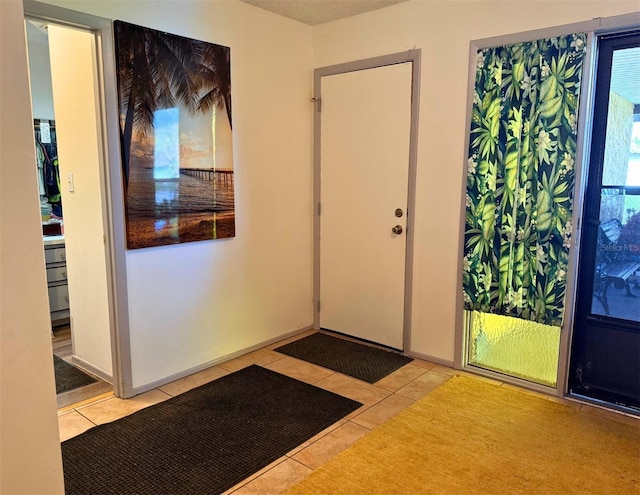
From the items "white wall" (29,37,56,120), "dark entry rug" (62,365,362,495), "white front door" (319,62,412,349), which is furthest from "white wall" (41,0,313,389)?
"white wall" (29,37,56,120)

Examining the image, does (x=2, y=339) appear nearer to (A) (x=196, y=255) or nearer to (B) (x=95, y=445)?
(B) (x=95, y=445)

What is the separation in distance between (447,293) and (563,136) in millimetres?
1215

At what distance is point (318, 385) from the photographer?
3037mm

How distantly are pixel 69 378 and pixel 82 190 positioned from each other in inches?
48.0

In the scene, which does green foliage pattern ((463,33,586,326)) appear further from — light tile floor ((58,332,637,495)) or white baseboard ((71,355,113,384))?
white baseboard ((71,355,113,384))

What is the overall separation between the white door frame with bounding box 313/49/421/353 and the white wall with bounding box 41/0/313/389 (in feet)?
0.20

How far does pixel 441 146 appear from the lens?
3186 mm

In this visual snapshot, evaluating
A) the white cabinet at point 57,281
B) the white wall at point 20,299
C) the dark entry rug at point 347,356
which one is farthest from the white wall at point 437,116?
the white cabinet at point 57,281

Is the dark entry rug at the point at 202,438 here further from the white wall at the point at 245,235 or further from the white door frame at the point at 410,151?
the white door frame at the point at 410,151

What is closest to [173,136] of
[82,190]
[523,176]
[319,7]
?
[82,190]

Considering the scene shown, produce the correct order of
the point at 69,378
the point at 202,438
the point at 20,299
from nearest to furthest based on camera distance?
the point at 20,299 → the point at 202,438 → the point at 69,378

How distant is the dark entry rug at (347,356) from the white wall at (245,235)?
9.8 inches

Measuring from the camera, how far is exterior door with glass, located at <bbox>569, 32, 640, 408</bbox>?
2.57m

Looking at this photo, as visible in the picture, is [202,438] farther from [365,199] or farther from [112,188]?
[365,199]
